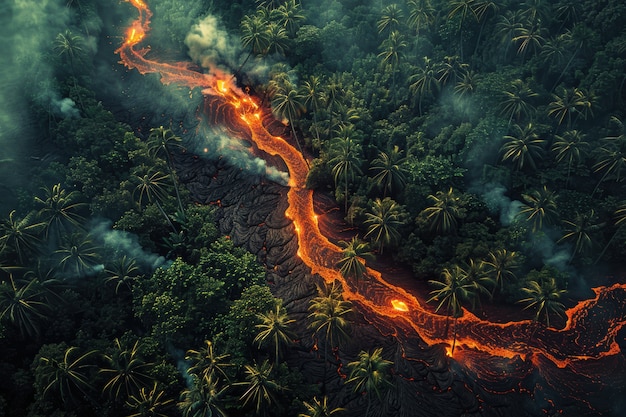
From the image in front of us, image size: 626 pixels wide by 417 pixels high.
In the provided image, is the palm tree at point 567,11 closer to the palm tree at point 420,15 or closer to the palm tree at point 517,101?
the palm tree at point 517,101

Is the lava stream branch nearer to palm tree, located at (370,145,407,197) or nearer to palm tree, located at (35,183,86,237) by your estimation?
palm tree, located at (370,145,407,197)

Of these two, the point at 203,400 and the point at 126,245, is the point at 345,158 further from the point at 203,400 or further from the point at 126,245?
the point at 203,400

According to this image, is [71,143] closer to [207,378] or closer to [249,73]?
[249,73]

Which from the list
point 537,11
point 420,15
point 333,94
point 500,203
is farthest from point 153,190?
point 537,11

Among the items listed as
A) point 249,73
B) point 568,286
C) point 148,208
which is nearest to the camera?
point 568,286

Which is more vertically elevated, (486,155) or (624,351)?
(486,155)

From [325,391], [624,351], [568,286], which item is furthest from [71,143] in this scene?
[624,351]

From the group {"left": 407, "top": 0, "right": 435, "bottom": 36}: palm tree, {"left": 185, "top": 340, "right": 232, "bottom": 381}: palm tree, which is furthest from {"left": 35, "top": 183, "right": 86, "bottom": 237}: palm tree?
{"left": 407, "top": 0, "right": 435, "bottom": 36}: palm tree

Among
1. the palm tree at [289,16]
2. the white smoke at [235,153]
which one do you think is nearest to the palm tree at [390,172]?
→ the white smoke at [235,153]

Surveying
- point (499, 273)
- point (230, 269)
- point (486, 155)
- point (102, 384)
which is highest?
point (486, 155)
